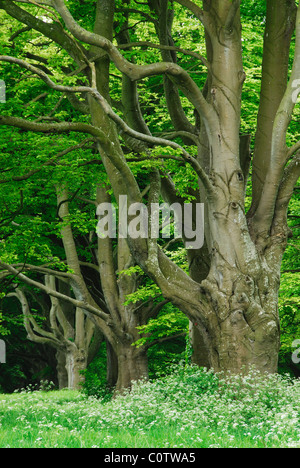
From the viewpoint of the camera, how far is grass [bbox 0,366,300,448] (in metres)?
6.70

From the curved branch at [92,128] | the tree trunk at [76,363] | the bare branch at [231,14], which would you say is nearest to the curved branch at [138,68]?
the curved branch at [92,128]

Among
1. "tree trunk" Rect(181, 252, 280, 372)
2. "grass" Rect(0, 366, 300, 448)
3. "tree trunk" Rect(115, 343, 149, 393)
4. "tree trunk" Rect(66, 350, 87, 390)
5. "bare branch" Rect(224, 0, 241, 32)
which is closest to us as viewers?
"grass" Rect(0, 366, 300, 448)

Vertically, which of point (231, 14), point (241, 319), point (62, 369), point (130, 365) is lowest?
point (62, 369)

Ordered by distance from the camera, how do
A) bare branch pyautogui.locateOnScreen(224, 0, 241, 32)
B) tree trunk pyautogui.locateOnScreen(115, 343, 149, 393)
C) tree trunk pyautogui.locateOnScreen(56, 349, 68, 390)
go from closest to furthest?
bare branch pyautogui.locateOnScreen(224, 0, 241, 32)
tree trunk pyautogui.locateOnScreen(115, 343, 149, 393)
tree trunk pyautogui.locateOnScreen(56, 349, 68, 390)

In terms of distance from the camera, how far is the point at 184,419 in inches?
318

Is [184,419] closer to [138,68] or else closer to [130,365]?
[138,68]

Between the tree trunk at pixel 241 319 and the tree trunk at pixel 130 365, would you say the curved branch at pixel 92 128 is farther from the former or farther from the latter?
the tree trunk at pixel 130 365

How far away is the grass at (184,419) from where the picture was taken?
6.70 m

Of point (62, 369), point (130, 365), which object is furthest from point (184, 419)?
point (62, 369)

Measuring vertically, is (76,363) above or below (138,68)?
below

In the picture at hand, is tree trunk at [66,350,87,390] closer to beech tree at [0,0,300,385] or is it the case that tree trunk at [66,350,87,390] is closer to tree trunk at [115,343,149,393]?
tree trunk at [115,343,149,393]

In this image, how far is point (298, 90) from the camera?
10.5 m

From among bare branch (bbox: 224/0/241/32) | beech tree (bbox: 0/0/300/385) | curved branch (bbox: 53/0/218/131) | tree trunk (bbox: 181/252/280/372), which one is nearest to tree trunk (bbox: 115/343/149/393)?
beech tree (bbox: 0/0/300/385)
